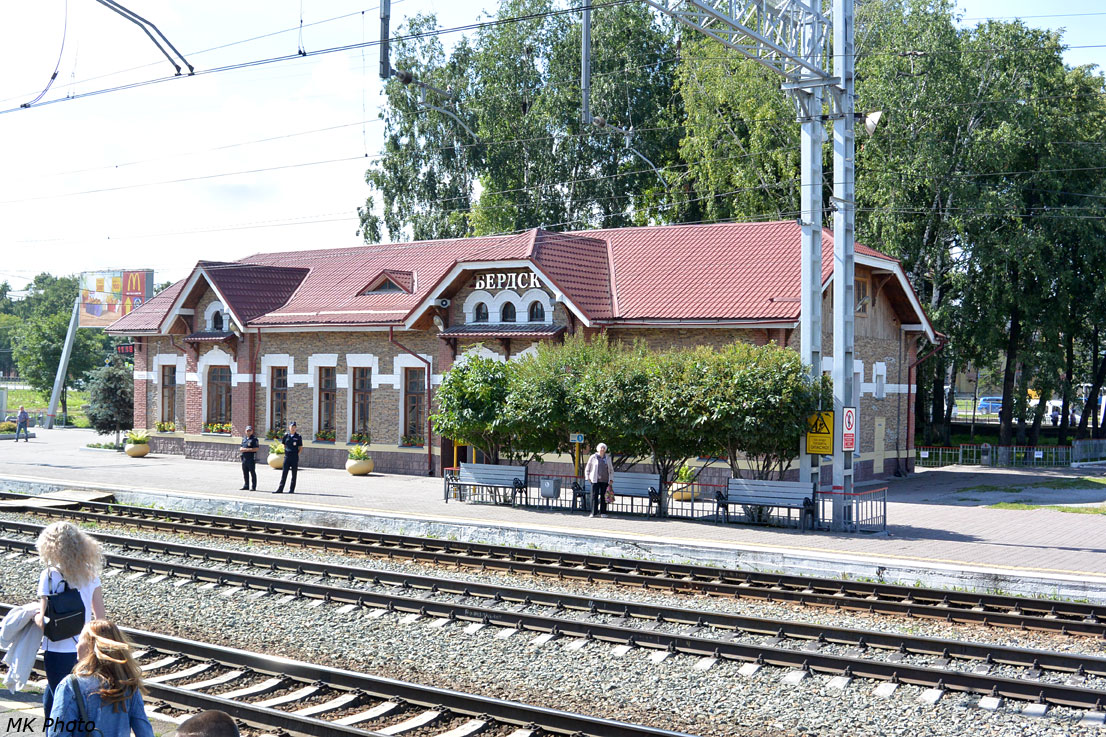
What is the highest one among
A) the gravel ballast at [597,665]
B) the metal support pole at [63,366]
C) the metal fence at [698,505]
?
the metal support pole at [63,366]

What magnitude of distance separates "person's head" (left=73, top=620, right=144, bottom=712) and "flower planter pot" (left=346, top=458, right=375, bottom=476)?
24074mm

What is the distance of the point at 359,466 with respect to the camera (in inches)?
1131

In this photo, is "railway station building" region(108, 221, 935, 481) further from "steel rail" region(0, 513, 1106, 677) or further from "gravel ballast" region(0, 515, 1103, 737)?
"gravel ballast" region(0, 515, 1103, 737)

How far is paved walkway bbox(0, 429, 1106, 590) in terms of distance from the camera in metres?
15.7

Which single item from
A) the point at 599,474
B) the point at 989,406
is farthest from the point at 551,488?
the point at 989,406

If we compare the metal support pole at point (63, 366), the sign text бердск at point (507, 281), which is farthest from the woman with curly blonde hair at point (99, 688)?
the metal support pole at point (63, 366)

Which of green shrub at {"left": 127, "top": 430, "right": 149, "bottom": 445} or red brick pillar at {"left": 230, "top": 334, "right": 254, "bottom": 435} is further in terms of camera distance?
green shrub at {"left": 127, "top": 430, "right": 149, "bottom": 445}

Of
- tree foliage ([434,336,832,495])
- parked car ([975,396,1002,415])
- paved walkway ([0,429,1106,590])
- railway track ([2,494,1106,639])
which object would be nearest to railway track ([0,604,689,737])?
railway track ([2,494,1106,639])

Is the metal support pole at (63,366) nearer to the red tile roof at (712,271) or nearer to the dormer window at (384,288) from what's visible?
the dormer window at (384,288)

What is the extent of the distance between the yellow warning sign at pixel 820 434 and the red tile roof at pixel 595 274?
5.08 m

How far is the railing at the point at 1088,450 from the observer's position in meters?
36.4

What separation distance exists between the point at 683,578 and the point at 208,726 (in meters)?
10.6

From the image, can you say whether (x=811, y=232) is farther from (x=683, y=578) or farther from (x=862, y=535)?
(x=683, y=578)

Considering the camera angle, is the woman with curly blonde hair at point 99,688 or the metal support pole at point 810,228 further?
the metal support pole at point 810,228
